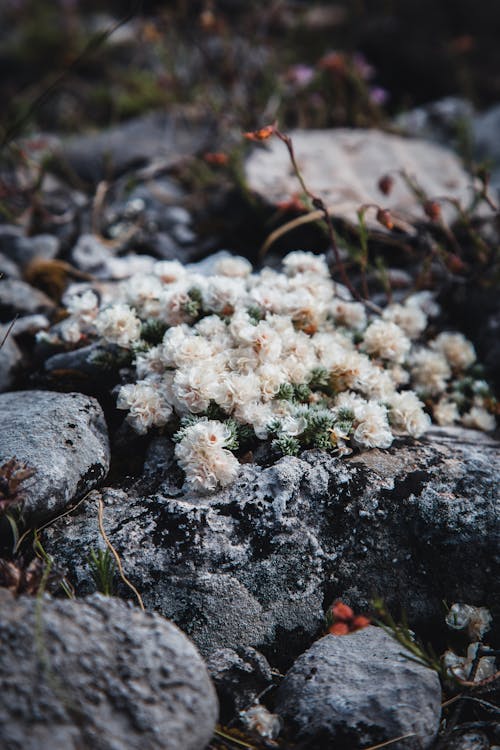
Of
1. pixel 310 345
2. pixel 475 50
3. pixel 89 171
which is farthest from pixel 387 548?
pixel 475 50

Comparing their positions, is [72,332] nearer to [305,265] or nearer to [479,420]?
[305,265]

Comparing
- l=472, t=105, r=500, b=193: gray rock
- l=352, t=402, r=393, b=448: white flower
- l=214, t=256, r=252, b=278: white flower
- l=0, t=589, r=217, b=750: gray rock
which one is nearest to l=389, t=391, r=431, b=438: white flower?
l=352, t=402, r=393, b=448: white flower

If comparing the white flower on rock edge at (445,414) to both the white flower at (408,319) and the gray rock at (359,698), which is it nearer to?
the white flower at (408,319)

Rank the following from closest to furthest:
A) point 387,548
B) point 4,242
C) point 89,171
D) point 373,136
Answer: point 387,548
point 4,242
point 373,136
point 89,171

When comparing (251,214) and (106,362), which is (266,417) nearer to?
(106,362)

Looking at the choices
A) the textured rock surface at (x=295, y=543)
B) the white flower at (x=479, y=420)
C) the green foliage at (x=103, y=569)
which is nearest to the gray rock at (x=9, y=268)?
the textured rock surface at (x=295, y=543)

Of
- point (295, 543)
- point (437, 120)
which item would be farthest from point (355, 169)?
point (295, 543)
